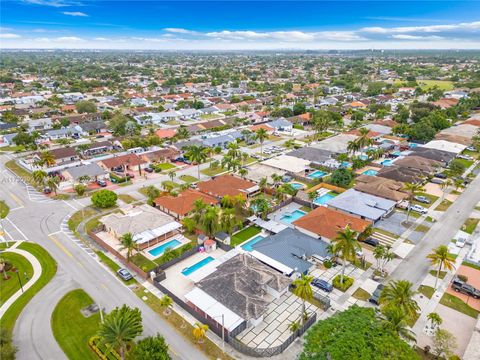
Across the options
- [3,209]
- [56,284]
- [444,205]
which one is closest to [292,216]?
[444,205]

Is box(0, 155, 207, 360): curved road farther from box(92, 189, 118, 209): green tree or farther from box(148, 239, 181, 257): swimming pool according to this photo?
box(148, 239, 181, 257): swimming pool

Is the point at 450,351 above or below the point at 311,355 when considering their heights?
below

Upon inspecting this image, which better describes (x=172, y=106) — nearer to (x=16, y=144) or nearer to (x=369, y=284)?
(x=16, y=144)

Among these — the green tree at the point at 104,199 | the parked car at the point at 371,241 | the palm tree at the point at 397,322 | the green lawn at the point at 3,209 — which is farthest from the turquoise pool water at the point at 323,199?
the green lawn at the point at 3,209

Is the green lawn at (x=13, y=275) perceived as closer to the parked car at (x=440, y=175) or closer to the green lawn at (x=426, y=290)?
the green lawn at (x=426, y=290)

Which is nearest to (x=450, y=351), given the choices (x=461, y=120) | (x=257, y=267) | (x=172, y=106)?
(x=257, y=267)

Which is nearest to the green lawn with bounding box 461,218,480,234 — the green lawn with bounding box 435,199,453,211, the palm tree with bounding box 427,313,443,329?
the green lawn with bounding box 435,199,453,211
